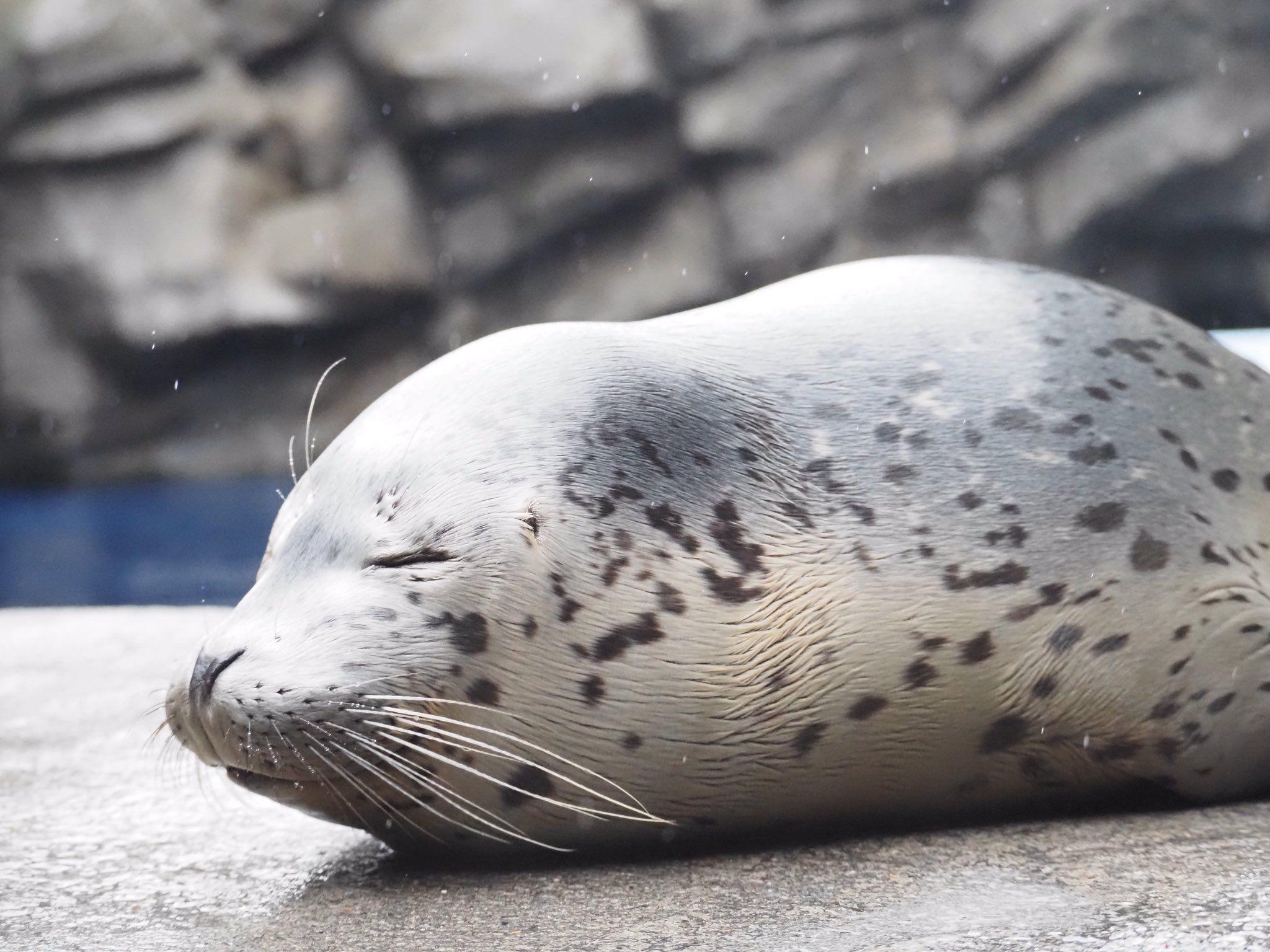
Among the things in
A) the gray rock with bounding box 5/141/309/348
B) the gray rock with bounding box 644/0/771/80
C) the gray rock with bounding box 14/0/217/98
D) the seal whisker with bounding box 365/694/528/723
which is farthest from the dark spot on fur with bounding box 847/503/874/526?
the gray rock with bounding box 14/0/217/98

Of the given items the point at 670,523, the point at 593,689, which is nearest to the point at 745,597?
the point at 670,523

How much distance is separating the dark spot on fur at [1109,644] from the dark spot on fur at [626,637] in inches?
25.4

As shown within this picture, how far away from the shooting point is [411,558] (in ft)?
6.33

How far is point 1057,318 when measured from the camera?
7.72 ft

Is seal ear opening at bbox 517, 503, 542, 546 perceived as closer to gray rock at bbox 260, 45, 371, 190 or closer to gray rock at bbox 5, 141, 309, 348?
gray rock at bbox 5, 141, 309, 348

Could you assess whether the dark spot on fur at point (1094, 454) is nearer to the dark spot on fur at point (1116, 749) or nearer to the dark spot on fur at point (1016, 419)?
the dark spot on fur at point (1016, 419)

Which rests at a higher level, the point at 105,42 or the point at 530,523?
the point at 105,42

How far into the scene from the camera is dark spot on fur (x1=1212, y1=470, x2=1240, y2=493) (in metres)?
2.21

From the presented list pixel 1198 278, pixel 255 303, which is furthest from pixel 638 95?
pixel 1198 278

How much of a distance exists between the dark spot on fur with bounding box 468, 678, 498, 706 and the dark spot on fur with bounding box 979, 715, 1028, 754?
27.8 inches

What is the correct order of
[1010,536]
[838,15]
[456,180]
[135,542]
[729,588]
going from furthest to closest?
[456,180]
[838,15]
[135,542]
[1010,536]
[729,588]

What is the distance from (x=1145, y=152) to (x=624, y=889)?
7.38 meters

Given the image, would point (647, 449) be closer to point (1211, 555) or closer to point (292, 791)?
point (292, 791)

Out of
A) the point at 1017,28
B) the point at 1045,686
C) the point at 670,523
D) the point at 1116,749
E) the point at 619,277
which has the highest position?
the point at 1017,28
